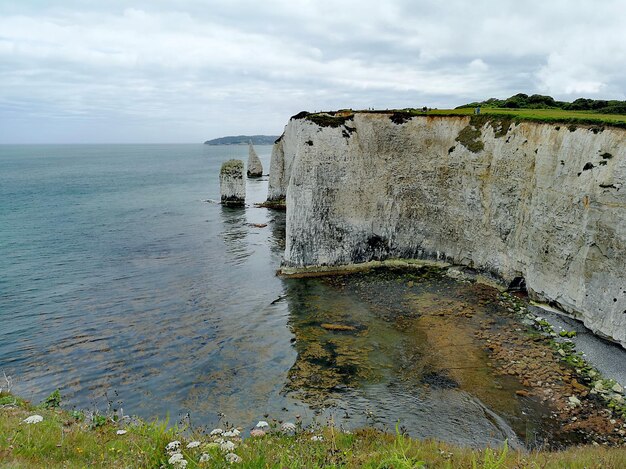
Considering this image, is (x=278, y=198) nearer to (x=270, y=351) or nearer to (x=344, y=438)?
(x=270, y=351)

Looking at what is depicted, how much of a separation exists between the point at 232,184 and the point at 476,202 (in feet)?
140

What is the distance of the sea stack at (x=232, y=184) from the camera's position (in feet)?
209

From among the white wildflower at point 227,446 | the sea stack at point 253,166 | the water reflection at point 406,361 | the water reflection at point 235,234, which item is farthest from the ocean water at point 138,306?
the sea stack at point 253,166

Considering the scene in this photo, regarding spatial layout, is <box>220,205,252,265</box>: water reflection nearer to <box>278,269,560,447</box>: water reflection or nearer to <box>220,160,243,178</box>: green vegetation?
<box>220,160,243,178</box>: green vegetation

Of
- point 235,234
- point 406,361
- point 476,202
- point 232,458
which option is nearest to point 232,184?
point 235,234

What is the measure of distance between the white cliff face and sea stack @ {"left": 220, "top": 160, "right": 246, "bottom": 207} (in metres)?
32.5

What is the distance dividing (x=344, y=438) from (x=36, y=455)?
676cm

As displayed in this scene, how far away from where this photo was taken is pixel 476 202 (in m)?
30.1

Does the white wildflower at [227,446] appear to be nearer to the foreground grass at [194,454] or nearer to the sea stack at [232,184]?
the foreground grass at [194,454]

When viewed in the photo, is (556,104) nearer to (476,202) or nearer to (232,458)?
(476,202)

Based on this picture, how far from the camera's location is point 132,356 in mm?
20609

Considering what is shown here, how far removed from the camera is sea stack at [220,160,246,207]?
209ft

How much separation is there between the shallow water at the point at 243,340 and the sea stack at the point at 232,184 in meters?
24.3

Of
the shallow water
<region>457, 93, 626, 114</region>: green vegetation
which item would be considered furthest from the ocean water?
<region>457, 93, 626, 114</region>: green vegetation
